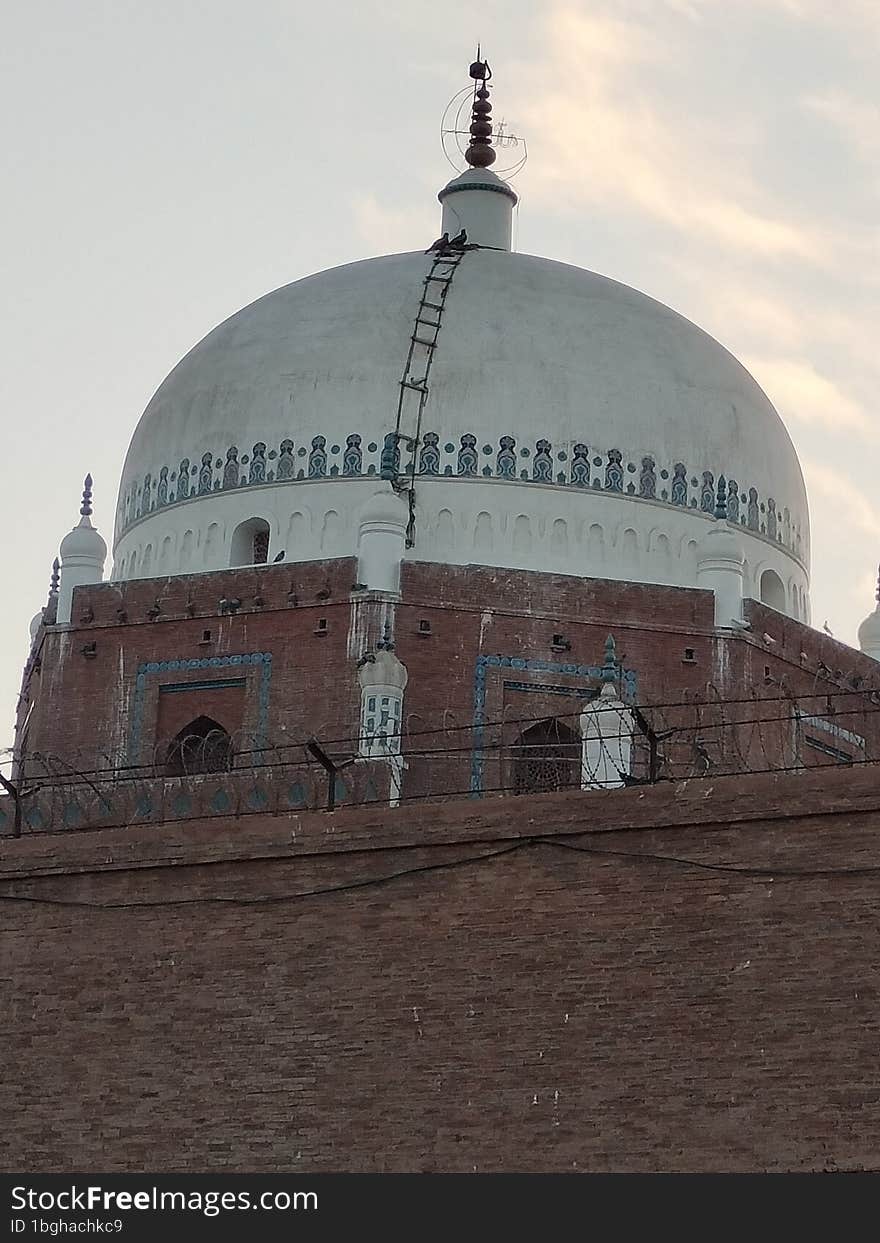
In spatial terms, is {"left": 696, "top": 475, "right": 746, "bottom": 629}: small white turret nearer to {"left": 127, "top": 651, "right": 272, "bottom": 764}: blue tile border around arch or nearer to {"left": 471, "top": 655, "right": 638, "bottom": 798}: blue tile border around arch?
{"left": 471, "top": 655, "right": 638, "bottom": 798}: blue tile border around arch

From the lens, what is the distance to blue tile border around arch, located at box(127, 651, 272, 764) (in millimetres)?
18656

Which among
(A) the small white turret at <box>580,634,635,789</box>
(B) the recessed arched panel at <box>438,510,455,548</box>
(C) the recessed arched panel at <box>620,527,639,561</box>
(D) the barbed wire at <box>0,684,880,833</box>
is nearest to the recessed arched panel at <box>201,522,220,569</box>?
(D) the barbed wire at <box>0,684,880,833</box>

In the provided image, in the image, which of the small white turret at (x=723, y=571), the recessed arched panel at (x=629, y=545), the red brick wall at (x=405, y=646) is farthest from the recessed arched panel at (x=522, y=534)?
the small white turret at (x=723, y=571)

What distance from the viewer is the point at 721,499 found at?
20.3 metres

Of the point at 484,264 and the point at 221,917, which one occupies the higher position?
the point at 484,264

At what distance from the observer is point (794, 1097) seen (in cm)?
1291

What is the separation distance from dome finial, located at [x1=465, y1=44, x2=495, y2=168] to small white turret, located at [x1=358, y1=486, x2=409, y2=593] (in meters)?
5.19

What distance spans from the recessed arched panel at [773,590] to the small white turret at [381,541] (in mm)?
3247

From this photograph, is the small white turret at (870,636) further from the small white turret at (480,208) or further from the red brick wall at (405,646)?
the small white turret at (480,208)

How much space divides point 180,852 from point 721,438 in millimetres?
7584

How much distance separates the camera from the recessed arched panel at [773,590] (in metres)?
20.5

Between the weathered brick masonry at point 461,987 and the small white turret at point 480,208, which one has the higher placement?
the small white turret at point 480,208
